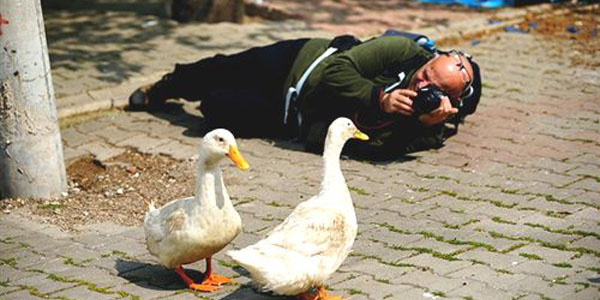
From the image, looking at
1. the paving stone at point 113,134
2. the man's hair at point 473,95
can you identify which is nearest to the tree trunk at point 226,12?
the paving stone at point 113,134

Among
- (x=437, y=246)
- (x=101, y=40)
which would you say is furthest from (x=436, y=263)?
(x=101, y=40)

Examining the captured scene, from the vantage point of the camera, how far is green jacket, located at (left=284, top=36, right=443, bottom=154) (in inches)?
274

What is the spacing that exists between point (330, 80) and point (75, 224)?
7.12 ft

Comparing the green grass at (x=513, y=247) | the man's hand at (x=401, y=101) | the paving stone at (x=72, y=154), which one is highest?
the man's hand at (x=401, y=101)

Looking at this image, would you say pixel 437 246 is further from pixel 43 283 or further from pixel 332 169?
pixel 43 283

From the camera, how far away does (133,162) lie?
732 cm

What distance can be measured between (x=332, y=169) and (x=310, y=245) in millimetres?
537

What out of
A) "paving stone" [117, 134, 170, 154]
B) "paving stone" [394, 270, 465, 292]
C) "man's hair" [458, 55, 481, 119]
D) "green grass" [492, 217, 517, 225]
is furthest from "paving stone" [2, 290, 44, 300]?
"man's hair" [458, 55, 481, 119]

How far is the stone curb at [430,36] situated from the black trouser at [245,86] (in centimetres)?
94

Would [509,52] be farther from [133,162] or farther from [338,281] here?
[338,281]

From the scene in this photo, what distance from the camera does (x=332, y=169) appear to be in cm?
484

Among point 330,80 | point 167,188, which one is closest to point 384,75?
point 330,80

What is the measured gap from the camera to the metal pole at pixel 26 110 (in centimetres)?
628

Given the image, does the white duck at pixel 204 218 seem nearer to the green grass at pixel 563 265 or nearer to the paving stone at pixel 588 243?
the green grass at pixel 563 265
